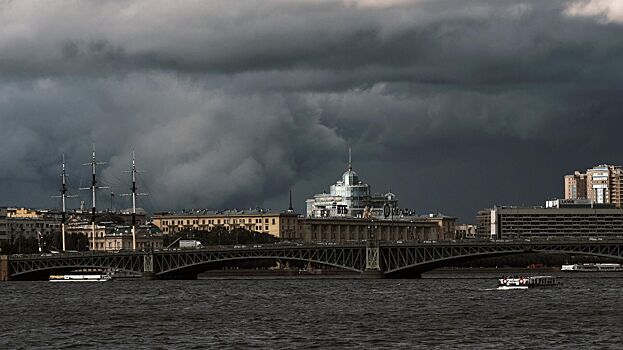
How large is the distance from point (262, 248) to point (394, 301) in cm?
5368

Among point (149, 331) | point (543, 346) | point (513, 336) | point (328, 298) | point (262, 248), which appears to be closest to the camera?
point (543, 346)

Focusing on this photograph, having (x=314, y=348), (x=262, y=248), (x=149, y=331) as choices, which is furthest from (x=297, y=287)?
(x=314, y=348)

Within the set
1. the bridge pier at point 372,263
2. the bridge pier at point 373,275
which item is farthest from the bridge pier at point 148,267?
the bridge pier at point 373,275

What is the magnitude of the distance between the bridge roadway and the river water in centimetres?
773

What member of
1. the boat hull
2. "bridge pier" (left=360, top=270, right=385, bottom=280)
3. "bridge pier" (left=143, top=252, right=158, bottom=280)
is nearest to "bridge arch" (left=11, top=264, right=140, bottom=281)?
the boat hull

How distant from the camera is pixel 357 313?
104 meters

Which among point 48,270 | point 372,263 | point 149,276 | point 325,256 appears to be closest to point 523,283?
point 372,263

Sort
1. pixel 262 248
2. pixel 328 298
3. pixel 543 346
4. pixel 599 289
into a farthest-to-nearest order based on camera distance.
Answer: pixel 262 248
pixel 599 289
pixel 328 298
pixel 543 346

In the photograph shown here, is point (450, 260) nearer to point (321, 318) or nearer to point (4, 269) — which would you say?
point (321, 318)

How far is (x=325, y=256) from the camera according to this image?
170 meters

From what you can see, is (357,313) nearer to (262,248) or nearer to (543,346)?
(543,346)

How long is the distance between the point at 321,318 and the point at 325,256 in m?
71.1

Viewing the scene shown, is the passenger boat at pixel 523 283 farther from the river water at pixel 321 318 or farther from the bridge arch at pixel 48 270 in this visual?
the bridge arch at pixel 48 270

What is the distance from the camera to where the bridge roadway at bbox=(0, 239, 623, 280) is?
154250 mm
